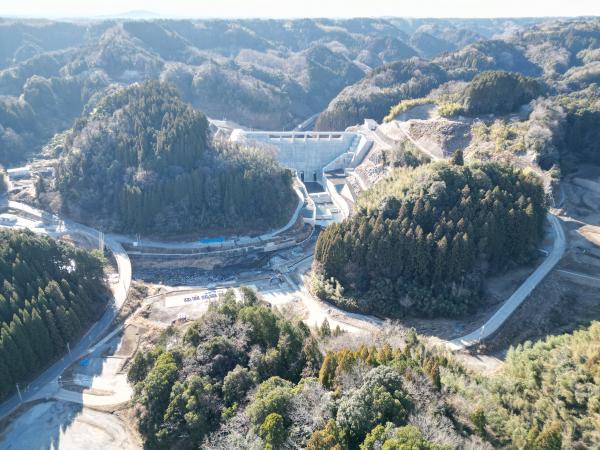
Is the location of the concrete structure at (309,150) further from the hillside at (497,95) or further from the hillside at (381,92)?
the hillside at (497,95)

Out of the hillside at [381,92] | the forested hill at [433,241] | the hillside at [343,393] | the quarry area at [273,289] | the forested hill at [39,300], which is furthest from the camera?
the hillside at [381,92]

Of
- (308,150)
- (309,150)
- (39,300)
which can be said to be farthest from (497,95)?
(39,300)

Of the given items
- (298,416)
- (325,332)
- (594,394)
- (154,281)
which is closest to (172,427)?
(298,416)

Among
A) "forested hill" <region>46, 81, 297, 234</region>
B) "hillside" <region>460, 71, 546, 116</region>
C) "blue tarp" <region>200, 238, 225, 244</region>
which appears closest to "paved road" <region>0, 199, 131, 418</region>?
"forested hill" <region>46, 81, 297, 234</region>

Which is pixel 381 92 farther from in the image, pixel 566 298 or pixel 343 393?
pixel 343 393

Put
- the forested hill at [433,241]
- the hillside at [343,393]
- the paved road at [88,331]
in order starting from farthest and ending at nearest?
the forested hill at [433,241] < the paved road at [88,331] < the hillside at [343,393]

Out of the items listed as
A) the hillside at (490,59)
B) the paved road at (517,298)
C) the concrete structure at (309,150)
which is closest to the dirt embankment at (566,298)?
the paved road at (517,298)

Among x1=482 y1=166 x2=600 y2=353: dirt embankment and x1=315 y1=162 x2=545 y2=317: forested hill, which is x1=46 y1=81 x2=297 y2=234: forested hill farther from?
x1=482 y1=166 x2=600 y2=353: dirt embankment
